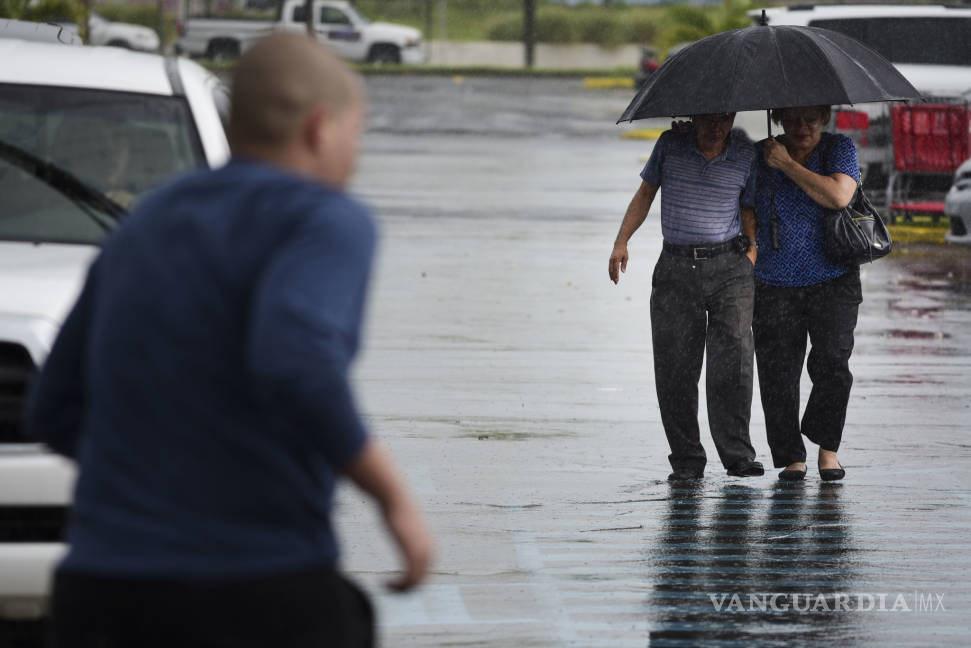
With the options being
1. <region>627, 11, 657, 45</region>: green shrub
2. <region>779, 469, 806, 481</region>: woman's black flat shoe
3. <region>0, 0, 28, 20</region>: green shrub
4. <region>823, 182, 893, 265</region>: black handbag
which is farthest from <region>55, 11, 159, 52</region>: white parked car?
<region>823, 182, 893, 265</region>: black handbag

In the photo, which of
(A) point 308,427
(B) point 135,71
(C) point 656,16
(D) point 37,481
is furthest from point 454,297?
(C) point 656,16

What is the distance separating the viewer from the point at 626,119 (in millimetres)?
7492

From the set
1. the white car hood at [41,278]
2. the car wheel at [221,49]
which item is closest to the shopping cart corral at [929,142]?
the white car hood at [41,278]

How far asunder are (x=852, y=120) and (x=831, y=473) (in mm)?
10505

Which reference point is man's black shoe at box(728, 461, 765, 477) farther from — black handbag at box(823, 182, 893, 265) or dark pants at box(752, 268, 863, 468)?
black handbag at box(823, 182, 893, 265)

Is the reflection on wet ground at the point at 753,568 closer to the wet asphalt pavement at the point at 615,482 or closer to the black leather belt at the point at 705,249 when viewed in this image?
the wet asphalt pavement at the point at 615,482

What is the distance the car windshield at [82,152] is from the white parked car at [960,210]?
10106mm

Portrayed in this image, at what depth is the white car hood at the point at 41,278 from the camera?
15.0 feet

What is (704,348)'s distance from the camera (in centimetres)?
755

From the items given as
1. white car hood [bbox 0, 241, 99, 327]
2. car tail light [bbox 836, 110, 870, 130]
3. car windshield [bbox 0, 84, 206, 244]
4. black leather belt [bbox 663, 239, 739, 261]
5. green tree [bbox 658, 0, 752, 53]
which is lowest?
green tree [bbox 658, 0, 752, 53]

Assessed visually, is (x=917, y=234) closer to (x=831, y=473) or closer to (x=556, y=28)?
(x=831, y=473)

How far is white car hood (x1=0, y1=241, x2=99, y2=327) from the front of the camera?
15.0 feet

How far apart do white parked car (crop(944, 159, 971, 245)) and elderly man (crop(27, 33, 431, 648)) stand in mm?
12797

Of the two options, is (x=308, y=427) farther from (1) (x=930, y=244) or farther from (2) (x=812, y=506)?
(1) (x=930, y=244)
